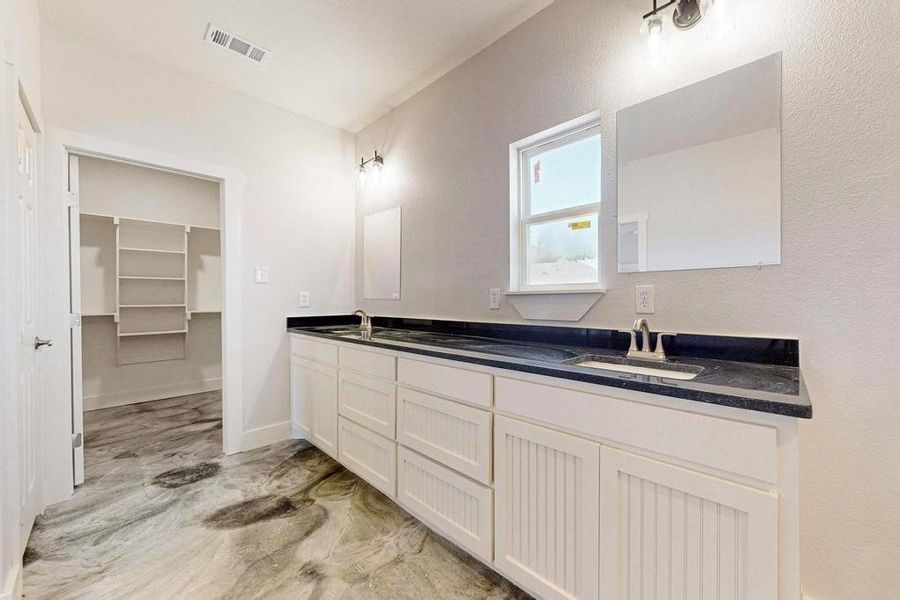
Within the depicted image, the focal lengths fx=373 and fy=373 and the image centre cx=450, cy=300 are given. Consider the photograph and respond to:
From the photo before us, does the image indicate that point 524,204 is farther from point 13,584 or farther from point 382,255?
point 13,584

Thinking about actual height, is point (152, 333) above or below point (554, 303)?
below

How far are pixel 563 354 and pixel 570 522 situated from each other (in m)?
0.61

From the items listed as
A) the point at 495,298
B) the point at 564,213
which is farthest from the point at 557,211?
the point at 495,298

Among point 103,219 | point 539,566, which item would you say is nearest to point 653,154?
point 539,566

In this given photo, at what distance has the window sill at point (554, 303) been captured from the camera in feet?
5.69

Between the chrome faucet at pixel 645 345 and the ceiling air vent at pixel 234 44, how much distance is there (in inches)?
102

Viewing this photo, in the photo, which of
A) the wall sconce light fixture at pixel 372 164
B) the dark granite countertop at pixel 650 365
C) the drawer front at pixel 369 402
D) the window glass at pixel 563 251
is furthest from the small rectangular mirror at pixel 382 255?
the window glass at pixel 563 251

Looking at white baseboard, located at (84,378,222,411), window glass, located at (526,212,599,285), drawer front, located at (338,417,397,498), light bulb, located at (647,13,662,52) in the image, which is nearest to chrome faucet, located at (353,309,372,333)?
drawer front, located at (338,417,397,498)

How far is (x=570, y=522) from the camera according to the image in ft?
3.81

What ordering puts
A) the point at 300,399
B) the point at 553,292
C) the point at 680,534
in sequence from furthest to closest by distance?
the point at 300,399 → the point at 553,292 → the point at 680,534

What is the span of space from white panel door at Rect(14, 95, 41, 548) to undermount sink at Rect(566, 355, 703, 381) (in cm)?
222

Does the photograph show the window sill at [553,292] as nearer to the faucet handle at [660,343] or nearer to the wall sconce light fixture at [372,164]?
the faucet handle at [660,343]

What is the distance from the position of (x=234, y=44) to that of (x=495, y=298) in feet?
7.09

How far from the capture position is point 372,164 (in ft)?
9.89
